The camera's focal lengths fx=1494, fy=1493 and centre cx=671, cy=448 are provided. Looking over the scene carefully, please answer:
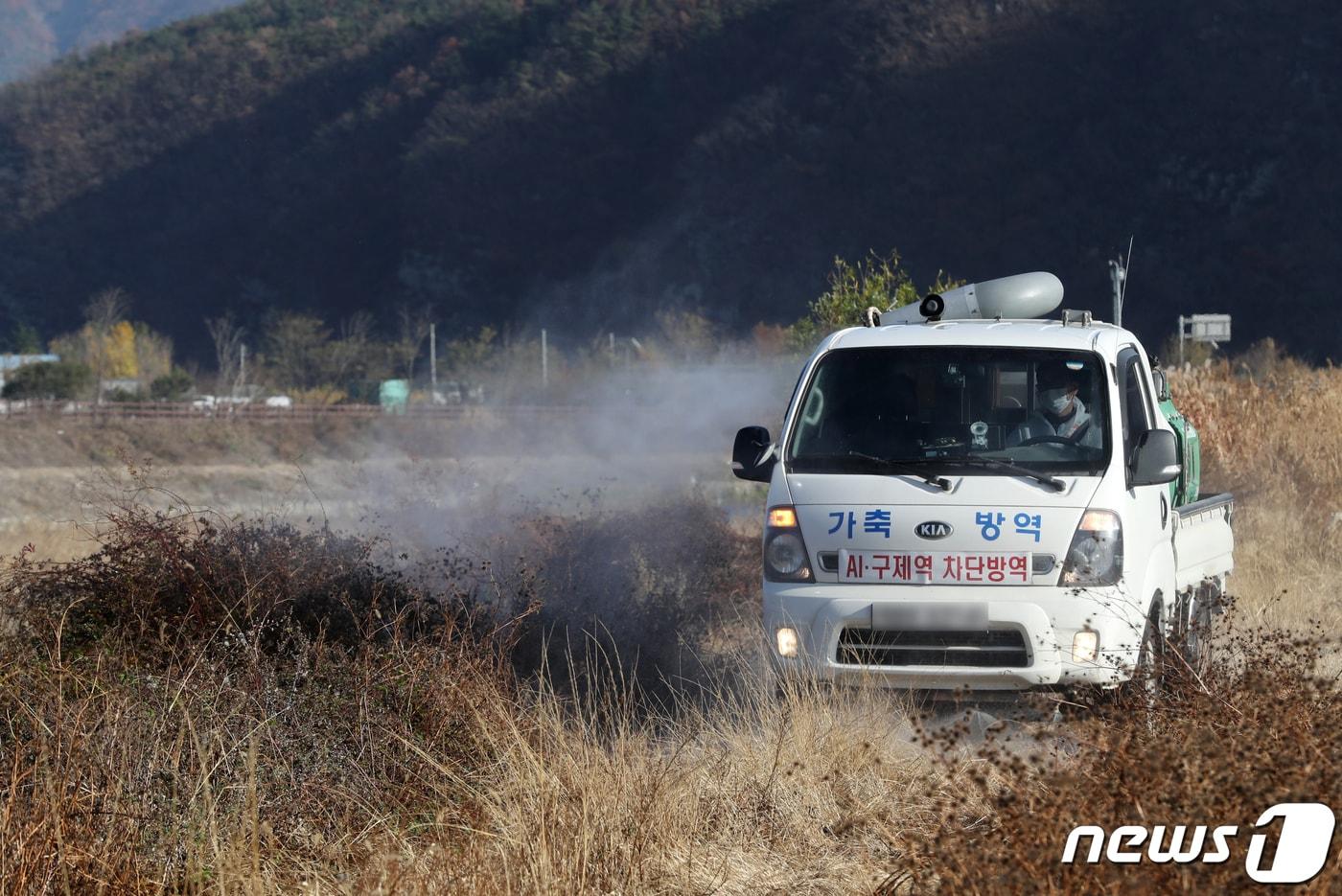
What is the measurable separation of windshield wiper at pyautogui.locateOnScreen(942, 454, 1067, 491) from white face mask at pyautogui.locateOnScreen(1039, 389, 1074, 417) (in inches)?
21.5

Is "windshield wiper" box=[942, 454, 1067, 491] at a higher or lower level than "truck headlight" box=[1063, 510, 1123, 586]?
higher

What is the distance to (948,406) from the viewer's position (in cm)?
821

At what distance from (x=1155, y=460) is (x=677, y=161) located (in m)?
89.2

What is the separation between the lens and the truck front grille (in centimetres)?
730

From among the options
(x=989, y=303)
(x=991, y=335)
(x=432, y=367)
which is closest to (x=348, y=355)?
(x=432, y=367)

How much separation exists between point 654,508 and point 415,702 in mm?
10999

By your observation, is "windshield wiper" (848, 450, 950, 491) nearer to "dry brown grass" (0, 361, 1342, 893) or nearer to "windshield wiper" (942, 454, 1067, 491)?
"windshield wiper" (942, 454, 1067, 491)

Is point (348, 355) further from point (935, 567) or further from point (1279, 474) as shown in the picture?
point (935, 567)

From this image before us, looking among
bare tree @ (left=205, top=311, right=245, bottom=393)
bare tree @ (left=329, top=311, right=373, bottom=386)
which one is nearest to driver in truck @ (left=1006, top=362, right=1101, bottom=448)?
bare tree @ (left=205, top=311, right=245, bottom=393)

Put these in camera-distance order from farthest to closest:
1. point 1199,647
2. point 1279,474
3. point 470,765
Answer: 1. point 1279,474
2. point 1199,647
3. point 470,765

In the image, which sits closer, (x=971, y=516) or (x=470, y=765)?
(x=470, y=765)

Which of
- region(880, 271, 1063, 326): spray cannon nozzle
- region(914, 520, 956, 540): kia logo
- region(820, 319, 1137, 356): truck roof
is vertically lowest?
region(914, 520, 956, 540): kia logo

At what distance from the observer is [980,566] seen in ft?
24.0

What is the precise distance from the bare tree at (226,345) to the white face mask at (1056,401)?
80.1 metres
